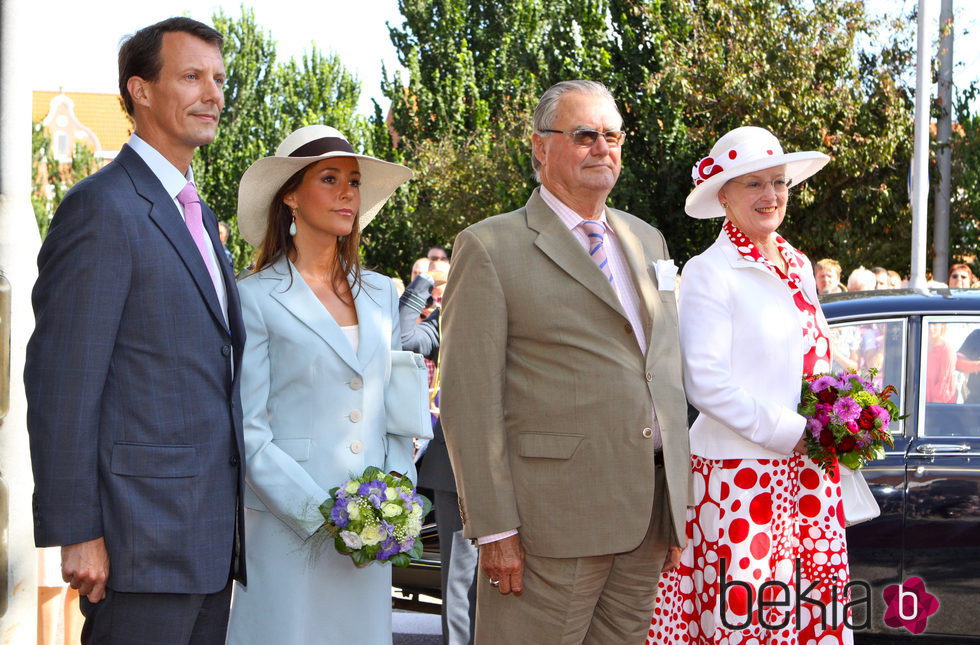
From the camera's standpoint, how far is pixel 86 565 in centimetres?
274

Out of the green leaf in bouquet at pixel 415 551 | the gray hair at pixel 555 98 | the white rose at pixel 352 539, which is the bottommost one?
the green leaf in bouquet at pixel 415 551

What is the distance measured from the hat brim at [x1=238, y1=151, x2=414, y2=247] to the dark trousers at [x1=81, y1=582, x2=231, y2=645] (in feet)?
4.58

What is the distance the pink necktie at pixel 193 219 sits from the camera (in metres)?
3.16

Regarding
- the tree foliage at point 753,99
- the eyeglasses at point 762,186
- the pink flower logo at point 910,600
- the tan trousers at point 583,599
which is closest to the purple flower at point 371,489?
the tan trousers at point 583,599

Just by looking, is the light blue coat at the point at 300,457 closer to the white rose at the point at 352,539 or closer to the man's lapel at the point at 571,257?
the white rose at the point at 352,539

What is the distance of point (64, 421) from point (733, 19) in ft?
52.0

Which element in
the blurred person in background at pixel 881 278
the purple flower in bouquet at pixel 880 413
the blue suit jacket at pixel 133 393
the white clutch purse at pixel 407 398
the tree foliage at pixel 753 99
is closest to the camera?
the blue suit jacket at pixel 133 393

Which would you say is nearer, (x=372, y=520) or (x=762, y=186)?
(x=372, y=520)

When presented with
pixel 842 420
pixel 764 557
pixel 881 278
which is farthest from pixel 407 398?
pixel 881 278

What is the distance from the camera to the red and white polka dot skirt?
155 inches

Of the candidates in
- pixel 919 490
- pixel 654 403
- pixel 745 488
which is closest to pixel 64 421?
pixel 654 403

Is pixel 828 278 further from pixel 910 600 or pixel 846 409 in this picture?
pixel 846 409

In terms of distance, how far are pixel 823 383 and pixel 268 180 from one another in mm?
2117

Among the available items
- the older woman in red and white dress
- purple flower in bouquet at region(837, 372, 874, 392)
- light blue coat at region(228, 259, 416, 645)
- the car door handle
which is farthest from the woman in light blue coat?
the car door handle
